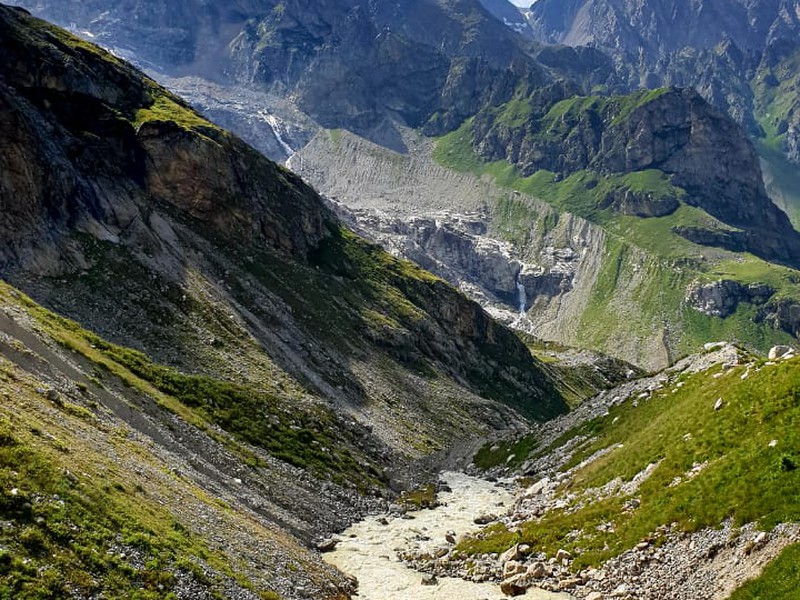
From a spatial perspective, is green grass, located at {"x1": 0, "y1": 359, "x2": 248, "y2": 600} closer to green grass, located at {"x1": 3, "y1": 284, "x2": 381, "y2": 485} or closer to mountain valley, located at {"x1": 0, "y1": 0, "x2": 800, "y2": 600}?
mountain valley, located at {"x1": 0, "y1": 0, "x2": 800, "y2": 600}

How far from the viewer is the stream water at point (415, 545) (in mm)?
38594

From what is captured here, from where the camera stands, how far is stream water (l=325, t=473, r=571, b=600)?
3859 centimetres

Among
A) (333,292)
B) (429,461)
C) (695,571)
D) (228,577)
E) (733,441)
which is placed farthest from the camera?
(333,292)

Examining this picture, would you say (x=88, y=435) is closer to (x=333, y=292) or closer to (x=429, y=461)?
(x=429, y=461)

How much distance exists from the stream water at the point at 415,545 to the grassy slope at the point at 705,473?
4.85m

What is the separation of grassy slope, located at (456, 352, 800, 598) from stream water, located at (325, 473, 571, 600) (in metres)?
4.85

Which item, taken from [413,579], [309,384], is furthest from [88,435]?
[309,384]

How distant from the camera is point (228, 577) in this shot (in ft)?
107

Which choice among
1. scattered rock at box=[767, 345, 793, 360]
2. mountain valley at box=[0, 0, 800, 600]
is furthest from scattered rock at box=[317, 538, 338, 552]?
scattered rock at box=[767, 345, 793, 360]

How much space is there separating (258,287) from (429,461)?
41958 mm

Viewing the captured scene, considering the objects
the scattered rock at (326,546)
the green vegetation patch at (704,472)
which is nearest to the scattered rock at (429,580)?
the green vegetation patch at (704,472)

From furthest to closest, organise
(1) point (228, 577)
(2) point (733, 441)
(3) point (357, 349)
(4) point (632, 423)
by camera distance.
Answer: (3) point (357, 349) → (4) point (632, 423) → (2) point (733, 441) → (1) point (228, 577)

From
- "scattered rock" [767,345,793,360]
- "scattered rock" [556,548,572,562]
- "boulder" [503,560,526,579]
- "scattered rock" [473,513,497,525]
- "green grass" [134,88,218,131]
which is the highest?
"green grass" [134,88,218,131]

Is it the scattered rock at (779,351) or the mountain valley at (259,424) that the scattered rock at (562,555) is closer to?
the mountain valley at (259,424)
